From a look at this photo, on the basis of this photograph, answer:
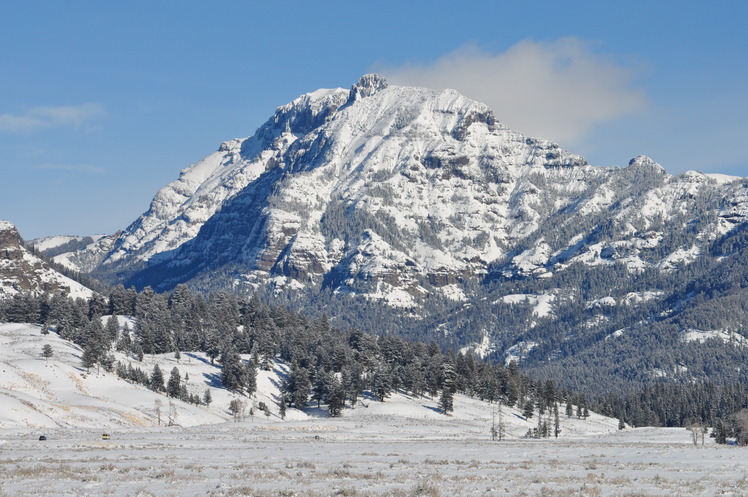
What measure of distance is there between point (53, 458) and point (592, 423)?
506ft

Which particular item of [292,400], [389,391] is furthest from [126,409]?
[389,391]

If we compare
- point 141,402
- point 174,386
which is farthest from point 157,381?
point 141,402

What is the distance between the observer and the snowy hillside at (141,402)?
110562 mm

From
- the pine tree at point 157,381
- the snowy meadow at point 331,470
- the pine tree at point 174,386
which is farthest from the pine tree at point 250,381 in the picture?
the snowy meadow at point 331,470

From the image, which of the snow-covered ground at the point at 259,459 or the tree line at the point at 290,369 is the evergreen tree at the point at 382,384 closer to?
the tree line at the point at 290,369

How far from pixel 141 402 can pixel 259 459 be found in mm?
75104

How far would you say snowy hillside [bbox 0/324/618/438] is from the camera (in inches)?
4353

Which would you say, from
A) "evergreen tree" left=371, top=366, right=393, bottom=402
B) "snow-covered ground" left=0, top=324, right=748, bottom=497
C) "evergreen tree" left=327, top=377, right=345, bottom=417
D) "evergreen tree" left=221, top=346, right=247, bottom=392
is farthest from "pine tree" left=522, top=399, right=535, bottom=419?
"evergreen tree" left=221, top=346, right=247, bottom=392

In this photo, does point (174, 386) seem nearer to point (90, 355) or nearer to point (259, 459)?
point (90, 355)

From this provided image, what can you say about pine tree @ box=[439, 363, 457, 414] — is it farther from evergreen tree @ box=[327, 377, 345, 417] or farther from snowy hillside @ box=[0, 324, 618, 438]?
evergreen tree @ box=[327, 377, 345, 417]

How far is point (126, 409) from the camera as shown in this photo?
123250 mm

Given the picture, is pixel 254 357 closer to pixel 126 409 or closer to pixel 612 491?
pixel 126 409

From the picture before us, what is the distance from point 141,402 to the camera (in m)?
131

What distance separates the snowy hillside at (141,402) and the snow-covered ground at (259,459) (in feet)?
1.45
